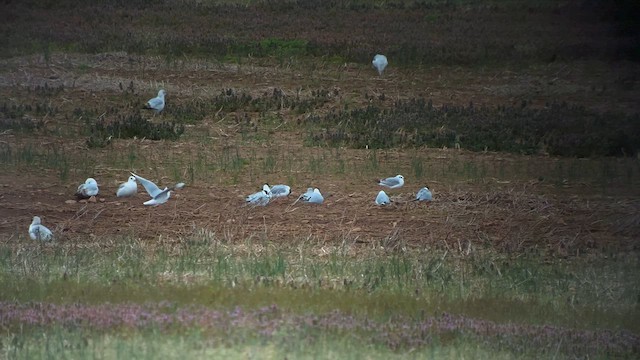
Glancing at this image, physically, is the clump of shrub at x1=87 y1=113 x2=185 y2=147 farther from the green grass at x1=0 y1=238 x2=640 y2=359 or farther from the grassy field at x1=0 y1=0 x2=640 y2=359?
the green grass at x1=0 y1=238 x2=640 y2=359

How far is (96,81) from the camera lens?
21.4 metres

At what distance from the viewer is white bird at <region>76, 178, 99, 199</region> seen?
12.3 meters

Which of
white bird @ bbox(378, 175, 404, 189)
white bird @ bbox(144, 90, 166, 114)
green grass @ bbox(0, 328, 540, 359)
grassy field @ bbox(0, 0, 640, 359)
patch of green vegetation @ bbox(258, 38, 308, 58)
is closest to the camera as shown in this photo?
green grass @ bbox(0, 328, 540, 359)

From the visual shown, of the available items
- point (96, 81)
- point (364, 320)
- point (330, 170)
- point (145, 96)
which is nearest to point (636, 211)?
point (330, 170)

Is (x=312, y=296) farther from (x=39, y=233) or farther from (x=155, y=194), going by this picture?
(x=155, y=194)

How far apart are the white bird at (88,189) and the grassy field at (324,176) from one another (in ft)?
0.90

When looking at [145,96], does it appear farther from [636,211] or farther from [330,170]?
[636,211]

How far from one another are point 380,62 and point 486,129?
5023 millimetres

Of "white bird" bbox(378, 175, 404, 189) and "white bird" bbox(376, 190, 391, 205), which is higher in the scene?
"white bird" bbox(376, 190, 391, 205)

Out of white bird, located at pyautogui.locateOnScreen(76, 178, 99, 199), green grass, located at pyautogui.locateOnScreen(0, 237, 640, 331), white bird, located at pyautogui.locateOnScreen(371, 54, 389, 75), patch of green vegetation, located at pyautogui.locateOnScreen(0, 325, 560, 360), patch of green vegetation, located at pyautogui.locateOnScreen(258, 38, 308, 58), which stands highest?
patch of green vegetation, located at pyautogui.locateOnScreen(0, 325, 560, 360)

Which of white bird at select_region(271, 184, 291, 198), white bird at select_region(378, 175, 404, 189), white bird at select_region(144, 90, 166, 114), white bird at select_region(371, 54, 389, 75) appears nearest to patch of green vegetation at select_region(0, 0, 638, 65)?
white bird at select_region(371, 54, 389, 75)

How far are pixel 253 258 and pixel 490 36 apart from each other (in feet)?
52.7

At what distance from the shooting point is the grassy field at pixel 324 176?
773cm

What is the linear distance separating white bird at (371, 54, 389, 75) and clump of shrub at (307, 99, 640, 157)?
7.57 feet
